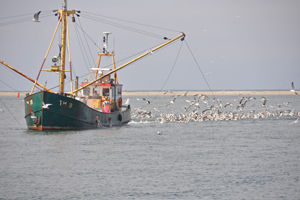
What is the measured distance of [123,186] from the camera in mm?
23484

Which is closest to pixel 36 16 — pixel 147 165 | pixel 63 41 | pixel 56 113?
pixel 63 41

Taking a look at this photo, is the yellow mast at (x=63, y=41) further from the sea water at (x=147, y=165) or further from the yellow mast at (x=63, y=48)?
the sea water at (x=147, y=165)

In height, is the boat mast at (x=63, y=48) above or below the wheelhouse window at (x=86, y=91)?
above

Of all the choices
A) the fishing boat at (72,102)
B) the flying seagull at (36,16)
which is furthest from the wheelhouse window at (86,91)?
the flying seagull at (36,16)

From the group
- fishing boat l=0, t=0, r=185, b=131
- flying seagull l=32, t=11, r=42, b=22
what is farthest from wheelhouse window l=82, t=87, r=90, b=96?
flying seagull l=32, t=11, r=42, b=22

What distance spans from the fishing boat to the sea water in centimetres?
106

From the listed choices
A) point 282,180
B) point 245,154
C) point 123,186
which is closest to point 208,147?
point 245,154

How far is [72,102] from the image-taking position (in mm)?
41125

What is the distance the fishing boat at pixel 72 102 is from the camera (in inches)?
1597

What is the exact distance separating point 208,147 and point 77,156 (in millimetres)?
9979

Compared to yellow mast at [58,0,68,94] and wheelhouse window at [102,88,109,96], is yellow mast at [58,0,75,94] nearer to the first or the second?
yellow mast at [58,0,68,94]

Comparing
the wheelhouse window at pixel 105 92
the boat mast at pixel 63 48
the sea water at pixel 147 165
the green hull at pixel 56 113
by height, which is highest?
the boat mast at pixel 63 48

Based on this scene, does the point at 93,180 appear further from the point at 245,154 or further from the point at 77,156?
the point at 245,154

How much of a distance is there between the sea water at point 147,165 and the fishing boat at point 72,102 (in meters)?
1.06
